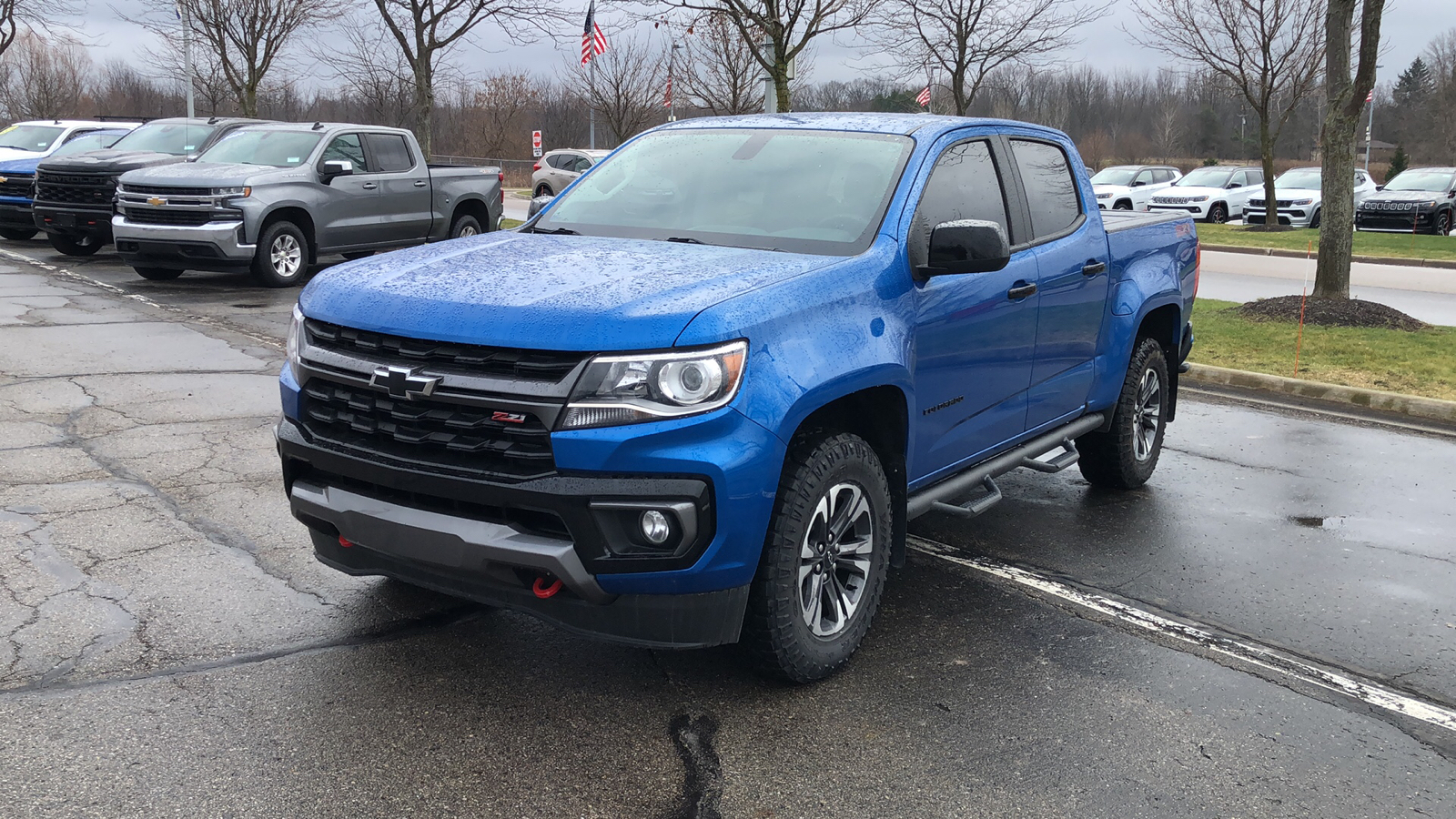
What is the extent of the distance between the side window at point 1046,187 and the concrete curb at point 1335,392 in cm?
334

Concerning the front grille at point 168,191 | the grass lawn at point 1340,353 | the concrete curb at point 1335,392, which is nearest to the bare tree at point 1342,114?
the grass lawn at point 1340,353

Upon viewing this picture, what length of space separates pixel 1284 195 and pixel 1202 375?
76.0 feet

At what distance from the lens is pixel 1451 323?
1348 cm

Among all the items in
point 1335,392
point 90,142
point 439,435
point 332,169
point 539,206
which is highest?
point 90,142

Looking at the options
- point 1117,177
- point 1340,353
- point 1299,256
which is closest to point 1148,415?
point 1340,353

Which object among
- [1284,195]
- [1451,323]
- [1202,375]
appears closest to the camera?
[1202,375]

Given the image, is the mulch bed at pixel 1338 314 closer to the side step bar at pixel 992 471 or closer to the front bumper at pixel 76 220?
the side step bar at pixel 992 471

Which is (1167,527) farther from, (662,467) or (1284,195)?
(1284,195)

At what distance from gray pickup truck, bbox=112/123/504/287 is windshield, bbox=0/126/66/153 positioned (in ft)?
22.6

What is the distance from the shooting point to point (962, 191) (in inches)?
191

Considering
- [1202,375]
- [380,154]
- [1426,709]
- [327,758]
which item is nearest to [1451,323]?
[1202,375]

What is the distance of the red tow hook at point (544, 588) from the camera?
3396 millimetres

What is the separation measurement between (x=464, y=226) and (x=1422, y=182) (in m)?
24.1

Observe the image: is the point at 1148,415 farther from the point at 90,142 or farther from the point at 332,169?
the point at 90,142
